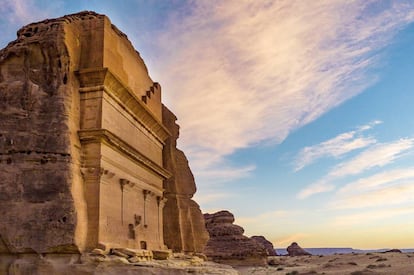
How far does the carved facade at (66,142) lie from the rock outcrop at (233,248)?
3309 cm

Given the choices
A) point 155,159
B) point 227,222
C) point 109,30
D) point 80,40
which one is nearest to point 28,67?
point 80,40

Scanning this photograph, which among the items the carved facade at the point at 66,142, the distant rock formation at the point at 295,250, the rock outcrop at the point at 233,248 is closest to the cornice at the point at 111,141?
the carved facade at the point at 66,142

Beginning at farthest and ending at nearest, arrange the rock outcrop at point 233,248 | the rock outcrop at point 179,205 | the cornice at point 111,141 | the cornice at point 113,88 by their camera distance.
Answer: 1. the rock outcrop at point 233,248
2. the rock outcrop at point 179,205
3. the cornice at point 113,88
4. the cornice at point 111,141

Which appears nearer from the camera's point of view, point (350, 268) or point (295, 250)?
point (350, 268)

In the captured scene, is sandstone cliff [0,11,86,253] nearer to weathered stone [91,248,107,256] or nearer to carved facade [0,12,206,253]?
carved facade [0,12,206,253]

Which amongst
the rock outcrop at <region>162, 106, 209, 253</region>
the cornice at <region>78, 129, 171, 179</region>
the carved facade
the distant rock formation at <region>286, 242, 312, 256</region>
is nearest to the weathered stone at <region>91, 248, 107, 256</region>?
the carved facade

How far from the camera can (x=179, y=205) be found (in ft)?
98.9

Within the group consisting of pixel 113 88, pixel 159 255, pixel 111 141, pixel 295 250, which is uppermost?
pixel 113 88

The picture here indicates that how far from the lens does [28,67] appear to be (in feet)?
43.1

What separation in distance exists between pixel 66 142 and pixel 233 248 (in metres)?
38.5

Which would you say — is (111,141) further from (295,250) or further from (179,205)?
(295,250)

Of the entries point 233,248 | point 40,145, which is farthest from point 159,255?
point 233,248

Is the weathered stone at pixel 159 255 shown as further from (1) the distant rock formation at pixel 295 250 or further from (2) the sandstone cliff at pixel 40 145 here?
(1) the distant rock formation at pixel 295 250

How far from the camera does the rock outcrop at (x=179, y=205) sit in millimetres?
29078
